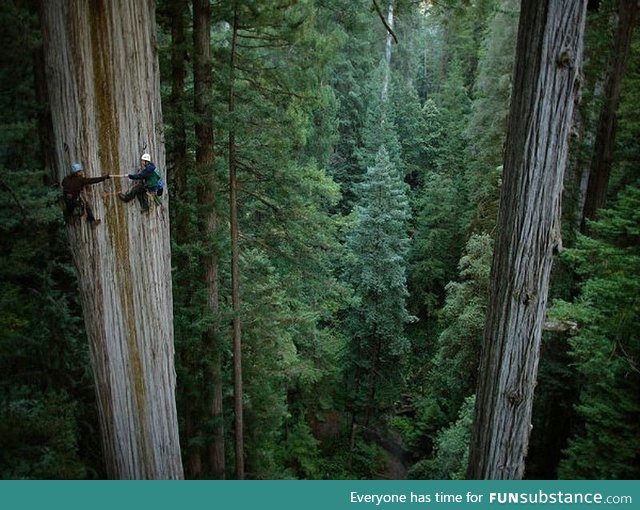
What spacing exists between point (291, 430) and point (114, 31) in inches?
621

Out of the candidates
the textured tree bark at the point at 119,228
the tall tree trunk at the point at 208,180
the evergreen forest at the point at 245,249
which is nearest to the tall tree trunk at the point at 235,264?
the evergreen forest at the point at 245,249

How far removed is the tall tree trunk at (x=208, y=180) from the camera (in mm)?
7004

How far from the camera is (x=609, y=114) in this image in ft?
31.4

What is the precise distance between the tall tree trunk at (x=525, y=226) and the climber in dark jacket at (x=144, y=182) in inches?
110

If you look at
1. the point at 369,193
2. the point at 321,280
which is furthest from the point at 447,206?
the point at 321,280

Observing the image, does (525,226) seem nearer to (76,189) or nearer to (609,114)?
(76,189)

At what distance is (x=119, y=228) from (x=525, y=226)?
3171 millimetres

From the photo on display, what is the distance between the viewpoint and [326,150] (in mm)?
19641

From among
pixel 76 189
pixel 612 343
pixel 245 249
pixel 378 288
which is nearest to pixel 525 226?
pixel 76 189

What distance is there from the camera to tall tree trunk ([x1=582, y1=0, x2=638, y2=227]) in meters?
9.18

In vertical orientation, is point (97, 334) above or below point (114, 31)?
below

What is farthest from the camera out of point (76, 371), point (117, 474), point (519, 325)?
point (76, 371)

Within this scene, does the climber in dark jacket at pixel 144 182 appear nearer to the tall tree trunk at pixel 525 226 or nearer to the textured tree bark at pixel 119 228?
the textured tree bark at pixel 119 228
